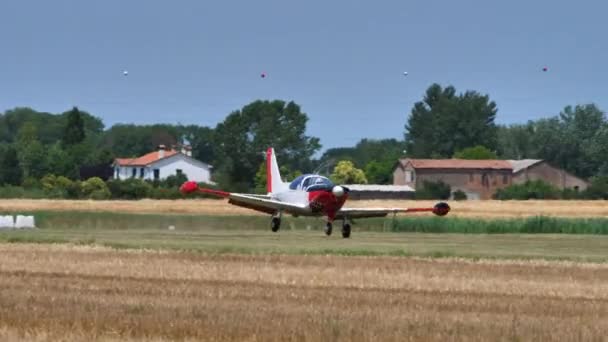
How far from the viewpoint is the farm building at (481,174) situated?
458 feet

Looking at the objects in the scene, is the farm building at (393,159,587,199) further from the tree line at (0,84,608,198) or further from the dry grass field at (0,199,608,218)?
the dry grass field at (0,199,608,218)

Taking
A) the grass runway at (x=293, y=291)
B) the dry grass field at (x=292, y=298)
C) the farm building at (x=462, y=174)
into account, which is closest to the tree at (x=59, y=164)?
the farm building at (x=462, y=174)

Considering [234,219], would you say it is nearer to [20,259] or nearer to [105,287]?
[20,259]

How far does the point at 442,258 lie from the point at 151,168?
12017cm

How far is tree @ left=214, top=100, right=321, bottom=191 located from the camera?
149875 millimetres

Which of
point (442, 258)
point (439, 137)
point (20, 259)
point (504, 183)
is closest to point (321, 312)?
point (20, 259)

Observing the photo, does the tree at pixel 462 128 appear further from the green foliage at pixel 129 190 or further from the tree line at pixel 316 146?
the green foliage at pixel 129 190

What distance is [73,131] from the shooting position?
544 ft

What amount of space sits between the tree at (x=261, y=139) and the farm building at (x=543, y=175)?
2659 cm

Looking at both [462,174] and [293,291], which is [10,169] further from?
[293,291]

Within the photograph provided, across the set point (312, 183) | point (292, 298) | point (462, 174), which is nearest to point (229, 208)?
point (312, 183)

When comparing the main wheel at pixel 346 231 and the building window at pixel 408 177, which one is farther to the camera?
the building window at pixel 408 177

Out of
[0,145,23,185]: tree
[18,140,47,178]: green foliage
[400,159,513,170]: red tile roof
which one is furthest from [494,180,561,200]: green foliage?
[0,145,23,185]: tree

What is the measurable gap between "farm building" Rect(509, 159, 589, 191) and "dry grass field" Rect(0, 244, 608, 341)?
11024cm
